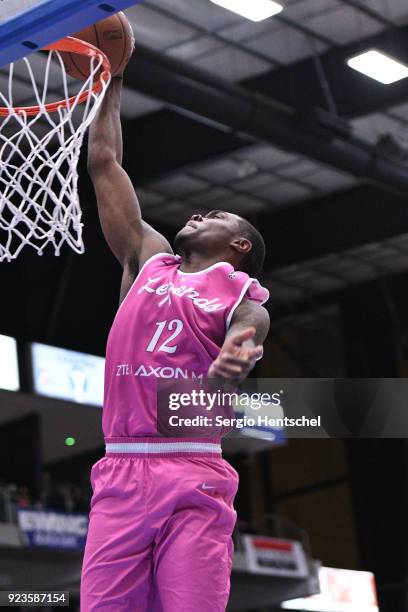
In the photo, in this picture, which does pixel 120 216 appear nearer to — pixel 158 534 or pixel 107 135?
pixel 107 135

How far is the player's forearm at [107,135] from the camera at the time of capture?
189 inches

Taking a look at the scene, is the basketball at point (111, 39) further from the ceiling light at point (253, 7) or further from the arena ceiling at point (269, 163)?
the ceiling light at point (253, 7)

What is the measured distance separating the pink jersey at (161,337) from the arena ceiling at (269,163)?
9.42 meters

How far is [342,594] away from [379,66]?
43.1ft

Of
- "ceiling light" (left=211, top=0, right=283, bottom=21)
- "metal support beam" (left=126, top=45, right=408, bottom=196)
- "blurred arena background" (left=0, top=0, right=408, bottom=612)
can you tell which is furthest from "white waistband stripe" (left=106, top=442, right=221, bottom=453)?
"ceiling light" (left=211, top=0, right=283, bottom=21)

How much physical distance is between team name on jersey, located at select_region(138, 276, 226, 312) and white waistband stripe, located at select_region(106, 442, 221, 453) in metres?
0.48

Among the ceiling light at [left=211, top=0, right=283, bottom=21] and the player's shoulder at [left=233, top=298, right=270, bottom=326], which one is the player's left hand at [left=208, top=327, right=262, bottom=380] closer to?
the player's shoulder at [left=233, top=298, right=270, bottom=326]

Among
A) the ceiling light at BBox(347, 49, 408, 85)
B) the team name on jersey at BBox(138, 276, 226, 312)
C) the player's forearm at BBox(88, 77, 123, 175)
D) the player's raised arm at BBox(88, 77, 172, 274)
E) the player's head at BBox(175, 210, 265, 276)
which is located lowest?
the team name on jersey at BBox(138, 276, 226, 312)

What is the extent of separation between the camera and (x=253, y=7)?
13.9 metres

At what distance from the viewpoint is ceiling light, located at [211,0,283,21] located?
13.7m

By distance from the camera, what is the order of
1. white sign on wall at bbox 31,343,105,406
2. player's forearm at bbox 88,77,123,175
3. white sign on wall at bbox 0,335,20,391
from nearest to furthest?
player's forearm at bbox 88,77,123,175
white sign on wall at bbox 0,335,20,391
white sign on wall at bbox 31,343,105,406

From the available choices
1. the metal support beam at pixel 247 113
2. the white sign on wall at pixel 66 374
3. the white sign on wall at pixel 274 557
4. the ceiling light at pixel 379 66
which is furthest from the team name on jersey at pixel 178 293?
the white sign on wall at pixel 274 557

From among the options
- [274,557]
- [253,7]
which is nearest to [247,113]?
[253,7]

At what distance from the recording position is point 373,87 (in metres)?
15.5
